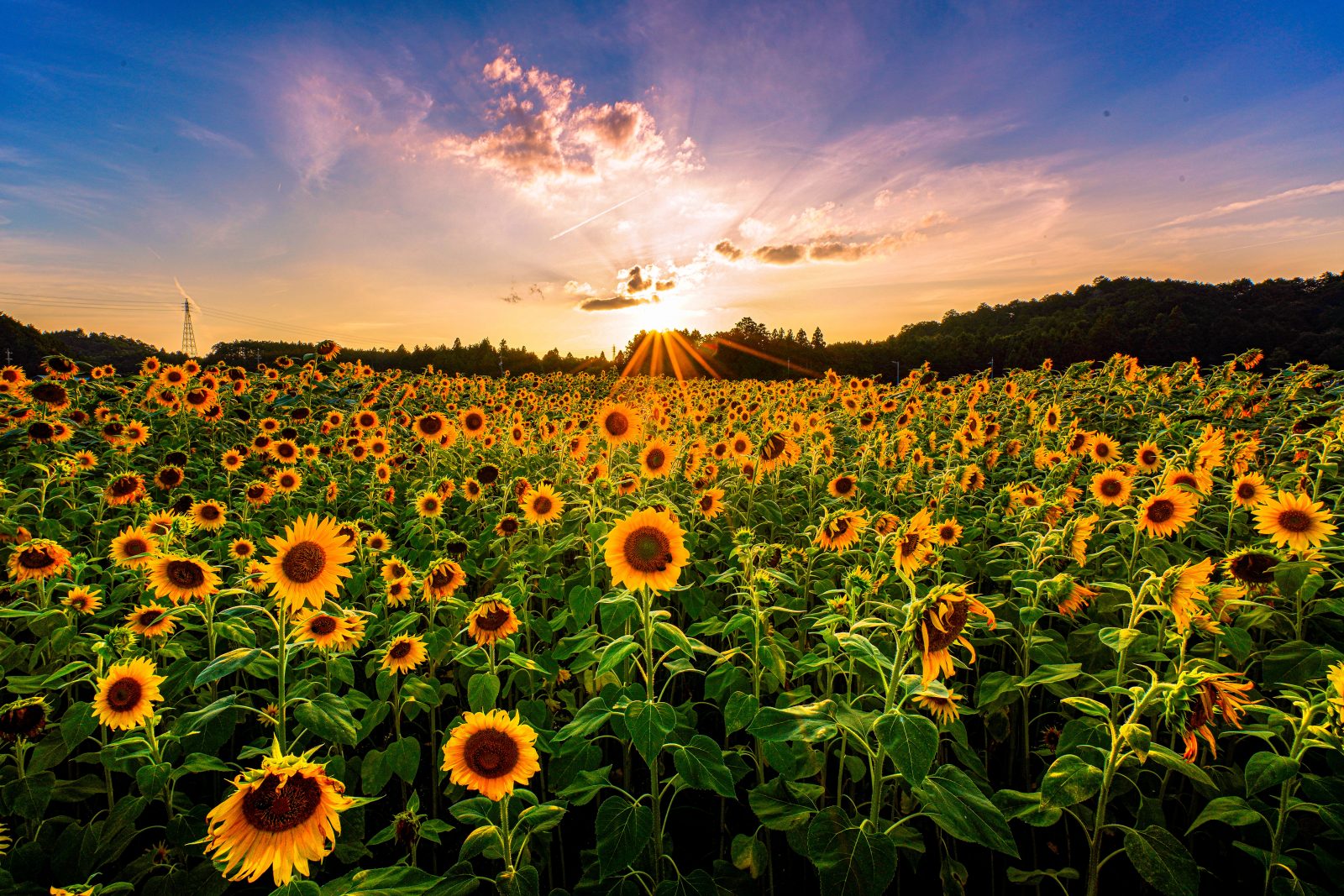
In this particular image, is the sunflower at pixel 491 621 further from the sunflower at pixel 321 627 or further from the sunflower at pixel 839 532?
the sunflower at pixel 839 532

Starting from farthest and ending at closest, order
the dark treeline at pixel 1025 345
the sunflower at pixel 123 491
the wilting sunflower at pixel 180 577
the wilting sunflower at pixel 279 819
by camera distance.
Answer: the dark treeline at pixel 1025 345, the sunflower at pixel 123 491, the wilting sunflower at pixel 180 577, the wilting sunflower at pixel 279 819

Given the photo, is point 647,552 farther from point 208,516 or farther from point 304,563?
point 208,516

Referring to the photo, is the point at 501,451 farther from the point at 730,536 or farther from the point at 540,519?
the point at 730,536

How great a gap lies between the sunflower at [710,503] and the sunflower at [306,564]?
2358 millimetres

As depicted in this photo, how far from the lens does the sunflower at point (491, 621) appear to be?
2.55m

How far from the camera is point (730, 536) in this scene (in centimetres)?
450

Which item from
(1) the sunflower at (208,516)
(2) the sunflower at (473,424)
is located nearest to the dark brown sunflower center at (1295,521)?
(1) the sunflower at (208,516)

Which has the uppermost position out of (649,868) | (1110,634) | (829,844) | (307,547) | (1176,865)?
(307,547)

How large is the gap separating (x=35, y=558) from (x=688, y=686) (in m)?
3.91

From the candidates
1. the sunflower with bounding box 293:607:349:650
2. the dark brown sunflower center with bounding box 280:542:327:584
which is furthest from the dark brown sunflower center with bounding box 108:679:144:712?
the dark brown sunflower center with bounding box 280:542:327:584

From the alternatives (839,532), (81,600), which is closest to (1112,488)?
(839,532)

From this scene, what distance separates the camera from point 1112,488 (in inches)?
162

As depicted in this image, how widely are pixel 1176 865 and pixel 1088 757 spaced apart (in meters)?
0.46

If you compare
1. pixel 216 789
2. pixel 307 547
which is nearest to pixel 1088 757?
pixel 307 547
